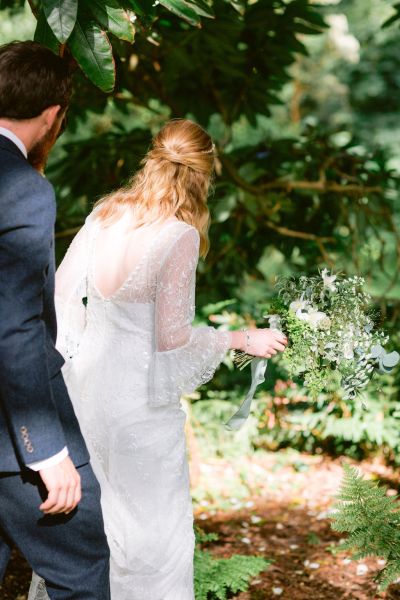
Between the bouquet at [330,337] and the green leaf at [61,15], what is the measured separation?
1068 millimetres

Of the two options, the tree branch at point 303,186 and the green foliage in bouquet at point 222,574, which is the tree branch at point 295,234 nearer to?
the tree branch at point 303,186

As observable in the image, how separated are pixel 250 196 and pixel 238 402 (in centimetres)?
173

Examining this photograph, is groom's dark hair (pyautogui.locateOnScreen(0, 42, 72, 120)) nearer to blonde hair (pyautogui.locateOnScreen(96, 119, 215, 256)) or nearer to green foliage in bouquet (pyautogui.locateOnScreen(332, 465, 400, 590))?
blonde hair (pyautogui.locateOnScreen(96, 119, 215, 256))

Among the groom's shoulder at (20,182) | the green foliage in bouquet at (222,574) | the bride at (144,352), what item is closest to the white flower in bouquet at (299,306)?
the bride at (144,352)

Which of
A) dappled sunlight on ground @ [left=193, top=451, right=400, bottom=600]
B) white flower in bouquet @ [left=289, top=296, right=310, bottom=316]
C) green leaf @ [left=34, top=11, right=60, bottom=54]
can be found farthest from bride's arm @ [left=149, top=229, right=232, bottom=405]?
dappled sunlight on ground @ [left=193, top=451, right=400, bottom=600]

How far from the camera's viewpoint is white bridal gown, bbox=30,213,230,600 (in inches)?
89.7

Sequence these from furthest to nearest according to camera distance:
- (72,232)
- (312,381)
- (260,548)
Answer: (72,232) < (260,548) < (312,381)

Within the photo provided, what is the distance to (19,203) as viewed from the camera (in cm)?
159

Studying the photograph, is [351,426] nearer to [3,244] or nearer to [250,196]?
[250,196]

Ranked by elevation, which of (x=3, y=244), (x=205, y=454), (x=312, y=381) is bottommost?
(x=205, y=454)

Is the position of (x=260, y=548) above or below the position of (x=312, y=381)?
below

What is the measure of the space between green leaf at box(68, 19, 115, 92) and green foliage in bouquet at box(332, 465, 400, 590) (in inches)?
61.1

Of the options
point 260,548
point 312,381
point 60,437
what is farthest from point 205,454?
point 60,437

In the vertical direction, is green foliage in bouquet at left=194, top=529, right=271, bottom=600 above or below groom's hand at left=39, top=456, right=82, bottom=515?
below
